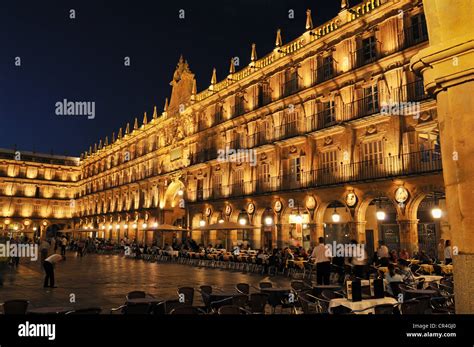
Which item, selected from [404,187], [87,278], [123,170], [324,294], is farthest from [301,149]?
[123,170]

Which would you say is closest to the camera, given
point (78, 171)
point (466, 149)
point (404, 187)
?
point (466, 149)

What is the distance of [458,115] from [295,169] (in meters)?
21.9

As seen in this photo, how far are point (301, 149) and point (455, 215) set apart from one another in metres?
21.5

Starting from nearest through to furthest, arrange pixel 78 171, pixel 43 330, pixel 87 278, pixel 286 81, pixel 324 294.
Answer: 1. pixel 43 330
2. pixel 324 294
3. pixel 87 278
4. pixel 286 81
5. pixel 78 171

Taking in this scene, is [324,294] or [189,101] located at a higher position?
[189,101]

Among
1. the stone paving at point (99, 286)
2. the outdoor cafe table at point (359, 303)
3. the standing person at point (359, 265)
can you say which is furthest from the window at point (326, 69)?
the outdoor cafe table at point (359, 303)

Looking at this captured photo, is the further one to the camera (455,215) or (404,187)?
(404,187)

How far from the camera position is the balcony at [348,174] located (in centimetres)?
1900

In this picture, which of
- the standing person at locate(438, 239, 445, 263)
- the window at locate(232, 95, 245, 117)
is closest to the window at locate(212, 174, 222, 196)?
the window at locate(232, 95, 245, 117)

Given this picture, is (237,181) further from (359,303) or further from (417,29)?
(359,303)

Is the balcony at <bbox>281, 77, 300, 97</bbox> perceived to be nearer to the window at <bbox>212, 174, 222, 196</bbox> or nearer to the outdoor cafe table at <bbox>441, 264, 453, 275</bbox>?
the window at <bbox>212, 174, 222, 196</bbox>

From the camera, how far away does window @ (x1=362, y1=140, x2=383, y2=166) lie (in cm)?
2123

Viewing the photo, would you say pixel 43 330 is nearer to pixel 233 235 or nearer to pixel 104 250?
pixel 233 235

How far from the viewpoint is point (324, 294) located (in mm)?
8117
